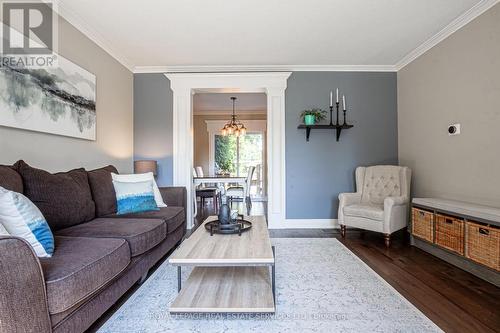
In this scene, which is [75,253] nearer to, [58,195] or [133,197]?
[58,195]

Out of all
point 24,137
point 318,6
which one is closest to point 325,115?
point 318,6

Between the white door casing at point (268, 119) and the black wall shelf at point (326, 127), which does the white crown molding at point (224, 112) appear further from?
the black wall shelf at point (326, 127)

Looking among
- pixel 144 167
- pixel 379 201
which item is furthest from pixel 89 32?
pixel 379 201

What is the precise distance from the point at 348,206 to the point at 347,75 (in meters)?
Answer: 2.11

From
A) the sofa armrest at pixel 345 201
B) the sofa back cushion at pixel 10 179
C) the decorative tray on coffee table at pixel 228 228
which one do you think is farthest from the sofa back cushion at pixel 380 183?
the sofa back cushion at pixel 10 179

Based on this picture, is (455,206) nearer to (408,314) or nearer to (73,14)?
(408,314)

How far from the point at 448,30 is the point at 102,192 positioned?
422 cm

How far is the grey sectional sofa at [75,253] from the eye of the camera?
3.46 ft

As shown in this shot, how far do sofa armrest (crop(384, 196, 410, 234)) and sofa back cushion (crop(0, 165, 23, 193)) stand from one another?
11.7 ft

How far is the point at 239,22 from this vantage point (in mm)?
2889

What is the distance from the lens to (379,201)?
3.72 m

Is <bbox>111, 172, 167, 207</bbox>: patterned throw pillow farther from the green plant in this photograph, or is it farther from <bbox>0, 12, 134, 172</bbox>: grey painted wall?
the green plant

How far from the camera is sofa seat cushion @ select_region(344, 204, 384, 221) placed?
129 inches

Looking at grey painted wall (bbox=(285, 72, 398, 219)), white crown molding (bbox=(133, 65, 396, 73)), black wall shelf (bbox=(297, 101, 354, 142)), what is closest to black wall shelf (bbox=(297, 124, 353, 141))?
→ black wall shelf (bbox=(297, 101, 354, 142))
